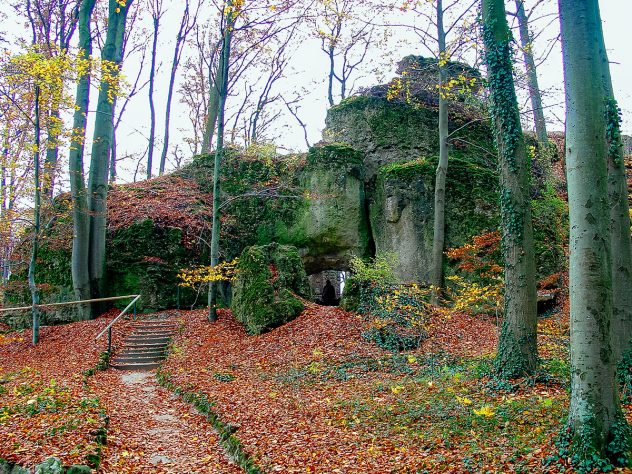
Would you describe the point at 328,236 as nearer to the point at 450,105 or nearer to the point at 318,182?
the point at 318,182

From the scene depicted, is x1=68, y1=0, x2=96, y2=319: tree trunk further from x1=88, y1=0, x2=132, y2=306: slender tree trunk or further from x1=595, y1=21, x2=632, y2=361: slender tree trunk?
x1=595, y1=21, x2=632, y2=361: slender tree trunk

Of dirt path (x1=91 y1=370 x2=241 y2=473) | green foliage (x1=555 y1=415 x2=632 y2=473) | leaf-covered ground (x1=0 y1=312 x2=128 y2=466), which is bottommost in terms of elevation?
dirt path (x1=91 y1=370 x2=241 y2=473)

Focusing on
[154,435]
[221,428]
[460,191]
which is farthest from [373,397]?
[460,191]

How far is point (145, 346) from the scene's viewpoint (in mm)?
12820

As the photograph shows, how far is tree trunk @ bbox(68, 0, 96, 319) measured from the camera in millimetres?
14828

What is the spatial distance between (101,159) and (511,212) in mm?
13226

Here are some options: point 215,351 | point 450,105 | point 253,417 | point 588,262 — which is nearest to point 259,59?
point 450,105

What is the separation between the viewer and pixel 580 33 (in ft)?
14.0

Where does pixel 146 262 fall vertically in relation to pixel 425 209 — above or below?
below

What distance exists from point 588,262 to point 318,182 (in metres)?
13.5

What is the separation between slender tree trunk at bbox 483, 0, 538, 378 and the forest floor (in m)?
0.47

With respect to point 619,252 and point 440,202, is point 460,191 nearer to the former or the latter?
point 440,202

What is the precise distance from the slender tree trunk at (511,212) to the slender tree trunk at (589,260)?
2960 mm

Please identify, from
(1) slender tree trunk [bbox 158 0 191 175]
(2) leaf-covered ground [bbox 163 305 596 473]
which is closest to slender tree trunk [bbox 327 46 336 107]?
(1) slender tree trunk [bbox 158 0 191 175]
